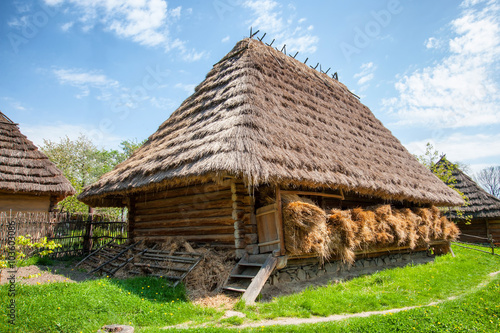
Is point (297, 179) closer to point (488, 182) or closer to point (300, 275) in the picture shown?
point (300, 275)

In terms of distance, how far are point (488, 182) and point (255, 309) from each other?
5867 cm

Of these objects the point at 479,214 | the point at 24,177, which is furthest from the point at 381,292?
the point at 479,214

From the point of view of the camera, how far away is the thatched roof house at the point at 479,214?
694 inches

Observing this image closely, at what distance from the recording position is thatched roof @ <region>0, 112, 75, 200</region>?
12048 millimetres

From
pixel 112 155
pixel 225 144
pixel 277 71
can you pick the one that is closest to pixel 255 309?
pixel 225 144

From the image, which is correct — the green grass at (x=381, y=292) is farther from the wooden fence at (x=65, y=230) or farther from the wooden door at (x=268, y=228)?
the wooden fence at (x=65, y=230)

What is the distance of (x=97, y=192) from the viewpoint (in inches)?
383

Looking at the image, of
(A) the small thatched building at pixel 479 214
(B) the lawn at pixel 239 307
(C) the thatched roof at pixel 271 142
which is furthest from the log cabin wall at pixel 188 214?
(A) the small thatched building at pixel 479 214

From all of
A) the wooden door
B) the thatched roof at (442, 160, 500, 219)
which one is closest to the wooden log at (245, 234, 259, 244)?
the wooden door

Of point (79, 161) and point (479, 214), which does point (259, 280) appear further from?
point (79, 161)

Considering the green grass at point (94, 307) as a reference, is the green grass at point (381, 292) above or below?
below

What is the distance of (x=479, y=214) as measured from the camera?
17781 mm

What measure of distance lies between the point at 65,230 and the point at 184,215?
20.0 feet

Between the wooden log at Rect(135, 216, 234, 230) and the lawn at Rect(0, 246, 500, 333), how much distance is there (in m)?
1.99
